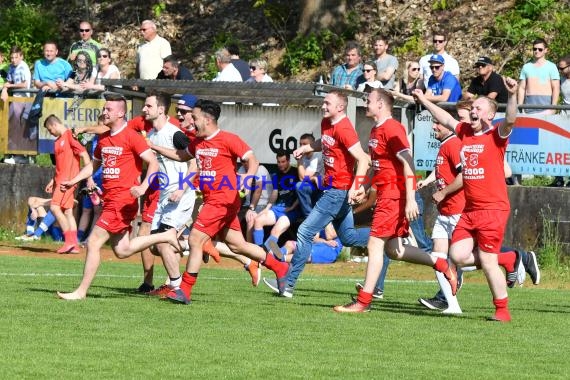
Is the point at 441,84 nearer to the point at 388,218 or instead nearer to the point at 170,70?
the point at 170,70

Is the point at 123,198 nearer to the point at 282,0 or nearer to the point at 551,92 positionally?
the point at 551,92

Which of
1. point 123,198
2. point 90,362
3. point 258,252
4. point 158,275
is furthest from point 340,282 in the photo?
point 90,362

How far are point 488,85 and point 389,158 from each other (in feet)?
22.7

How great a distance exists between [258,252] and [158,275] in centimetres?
373

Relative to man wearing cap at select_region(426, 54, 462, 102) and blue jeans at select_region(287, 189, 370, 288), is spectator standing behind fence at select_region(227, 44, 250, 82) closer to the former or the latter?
man wearing cap at select_region(426, 54, 462, 102)

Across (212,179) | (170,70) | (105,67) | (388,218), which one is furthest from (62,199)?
(388,218)

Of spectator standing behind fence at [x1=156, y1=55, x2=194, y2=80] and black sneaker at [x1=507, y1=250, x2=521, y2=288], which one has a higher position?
spectator standing behind fence at [x1=156, y1=55, x2=194, y2=80]

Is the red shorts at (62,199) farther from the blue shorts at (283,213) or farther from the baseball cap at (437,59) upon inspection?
the baseball cap at (437,59)

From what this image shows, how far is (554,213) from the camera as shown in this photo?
18.8 m

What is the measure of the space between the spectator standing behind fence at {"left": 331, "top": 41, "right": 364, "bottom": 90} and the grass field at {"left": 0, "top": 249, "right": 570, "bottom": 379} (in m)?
6.36

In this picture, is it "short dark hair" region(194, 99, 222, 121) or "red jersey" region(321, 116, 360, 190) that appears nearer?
"short dark hair" region(194, 99, 222, 121)

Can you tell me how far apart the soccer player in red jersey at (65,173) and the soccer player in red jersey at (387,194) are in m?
8.69

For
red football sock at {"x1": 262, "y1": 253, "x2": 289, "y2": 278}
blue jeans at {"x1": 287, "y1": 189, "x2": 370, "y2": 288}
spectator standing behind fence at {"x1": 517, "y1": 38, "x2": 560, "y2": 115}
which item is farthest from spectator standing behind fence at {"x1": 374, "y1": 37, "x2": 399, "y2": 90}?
red football sock at {"x1": 262, "y1": 253, "x2": 289, "y2": 278}

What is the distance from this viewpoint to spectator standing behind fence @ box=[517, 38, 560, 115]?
63.6 ft
